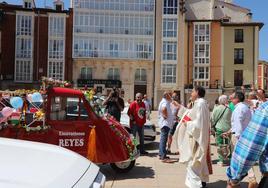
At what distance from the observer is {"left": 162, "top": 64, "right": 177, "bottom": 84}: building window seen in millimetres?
51938

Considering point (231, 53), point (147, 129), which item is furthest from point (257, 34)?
point (147, 129)

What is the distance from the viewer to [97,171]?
3.06 metres

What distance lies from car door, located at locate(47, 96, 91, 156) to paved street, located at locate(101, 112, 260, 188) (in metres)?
0.99

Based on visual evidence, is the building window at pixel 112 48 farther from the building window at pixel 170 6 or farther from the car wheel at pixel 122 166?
the car wheel at pixel 122 166

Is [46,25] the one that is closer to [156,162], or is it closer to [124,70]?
[124,70]

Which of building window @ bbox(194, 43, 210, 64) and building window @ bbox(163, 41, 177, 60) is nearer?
building window @ bbox(163, 41, 177, 60)

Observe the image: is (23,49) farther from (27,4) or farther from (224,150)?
(224,150)

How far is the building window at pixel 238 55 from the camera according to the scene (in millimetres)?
53812

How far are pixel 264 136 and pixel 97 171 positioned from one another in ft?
4.27

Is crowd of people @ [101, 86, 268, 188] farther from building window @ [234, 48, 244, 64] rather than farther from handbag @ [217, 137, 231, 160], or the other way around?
building window @ [234, 48, 244, 64]

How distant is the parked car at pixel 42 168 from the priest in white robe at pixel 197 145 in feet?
13.2

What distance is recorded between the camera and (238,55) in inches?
2132

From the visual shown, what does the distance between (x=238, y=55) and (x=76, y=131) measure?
162 ft

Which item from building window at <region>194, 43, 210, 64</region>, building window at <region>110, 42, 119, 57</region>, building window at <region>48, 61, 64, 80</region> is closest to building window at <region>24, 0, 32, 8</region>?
building window at <region>48, 61, 64, 80</region>
